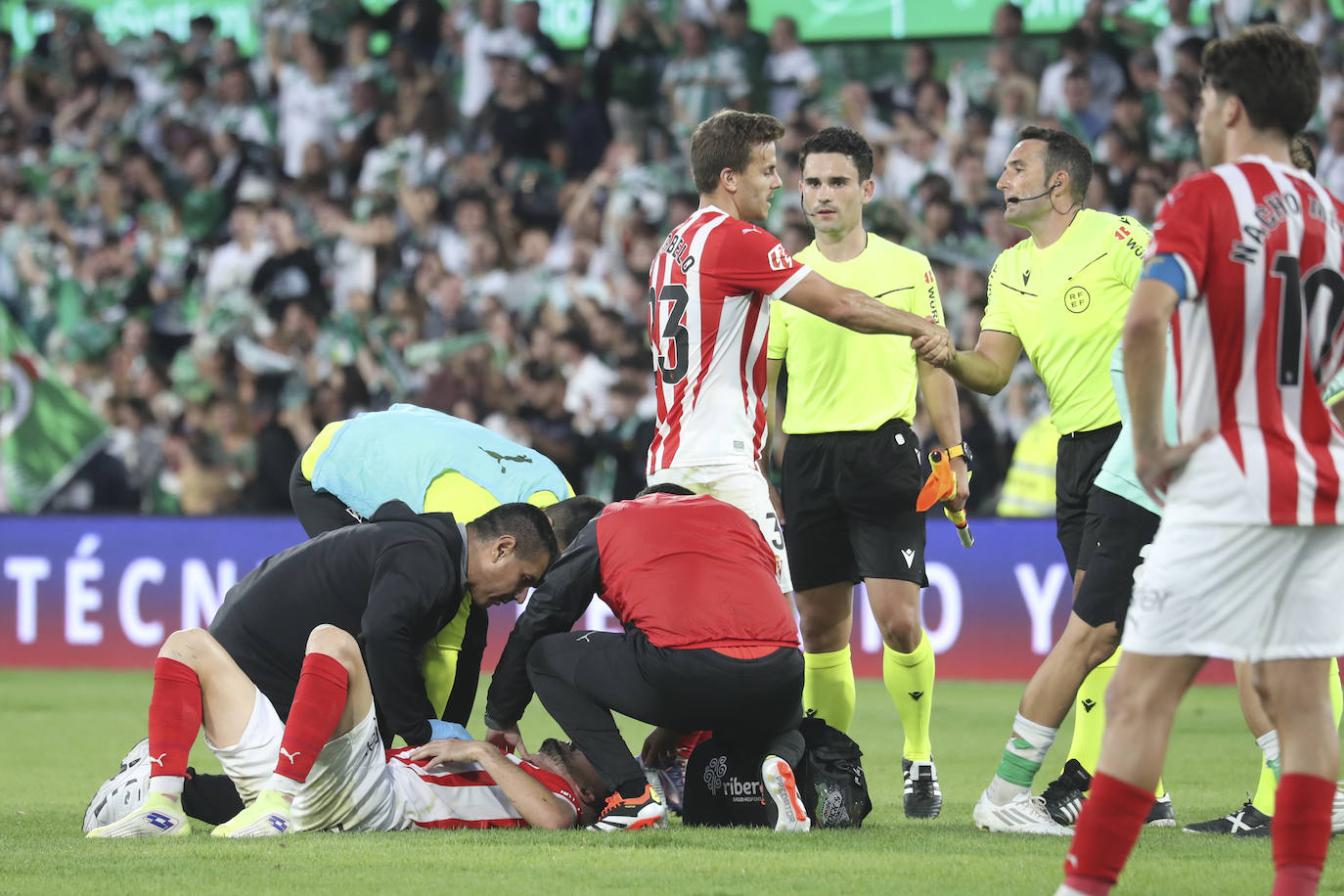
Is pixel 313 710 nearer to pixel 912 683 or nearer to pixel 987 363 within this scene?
pixel 912 683

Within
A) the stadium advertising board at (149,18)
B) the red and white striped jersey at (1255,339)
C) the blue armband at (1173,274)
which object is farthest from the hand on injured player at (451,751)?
the stadium advertising board at (149,18)

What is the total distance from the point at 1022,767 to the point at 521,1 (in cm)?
1093

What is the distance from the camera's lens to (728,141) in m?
5.96

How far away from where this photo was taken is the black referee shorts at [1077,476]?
5.96 meters

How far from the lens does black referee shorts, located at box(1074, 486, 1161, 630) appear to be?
532cm

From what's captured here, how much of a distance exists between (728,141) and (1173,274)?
8.85 feet

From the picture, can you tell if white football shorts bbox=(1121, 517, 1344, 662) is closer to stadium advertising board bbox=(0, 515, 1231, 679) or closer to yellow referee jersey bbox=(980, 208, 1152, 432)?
yellow referee jersey bbox=(980, 208, 1152, 432)

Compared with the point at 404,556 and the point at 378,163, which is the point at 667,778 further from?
the point at 378,163

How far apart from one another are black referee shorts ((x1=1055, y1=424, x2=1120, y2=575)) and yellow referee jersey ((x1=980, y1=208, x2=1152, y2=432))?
5 cm

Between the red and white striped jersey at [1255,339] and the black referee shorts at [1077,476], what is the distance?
2.19 metres

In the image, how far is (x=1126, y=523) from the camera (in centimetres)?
533

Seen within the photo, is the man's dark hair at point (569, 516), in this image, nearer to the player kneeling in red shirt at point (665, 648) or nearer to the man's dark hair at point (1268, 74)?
the player kneeling in red shirt at point (665, 648)

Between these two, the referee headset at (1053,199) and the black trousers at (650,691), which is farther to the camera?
the referee headset at (1053,199)

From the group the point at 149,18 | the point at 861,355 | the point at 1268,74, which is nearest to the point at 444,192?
the point at 149,18
